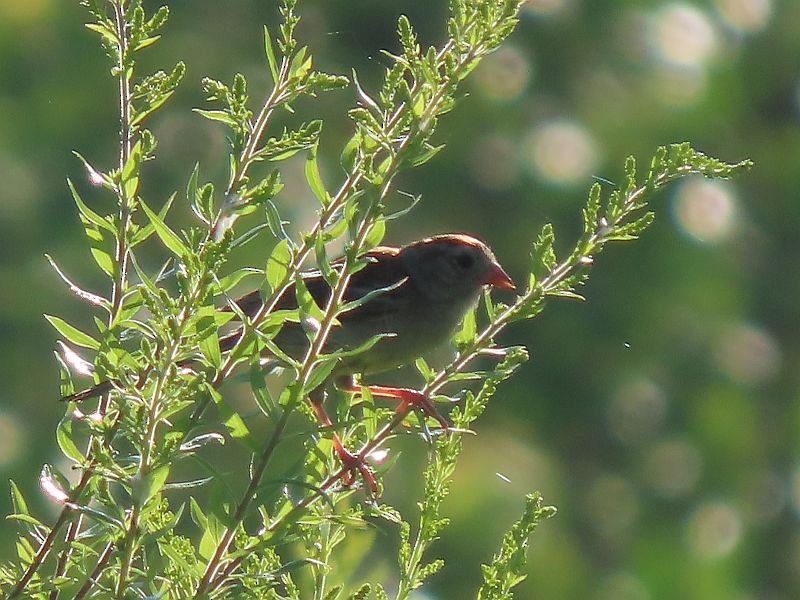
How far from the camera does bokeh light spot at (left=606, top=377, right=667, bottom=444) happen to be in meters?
7.07

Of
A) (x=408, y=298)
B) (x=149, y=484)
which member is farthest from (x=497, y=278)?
(x=149, y=484)

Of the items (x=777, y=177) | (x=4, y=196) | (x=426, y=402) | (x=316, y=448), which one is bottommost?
(x=777, y=177)

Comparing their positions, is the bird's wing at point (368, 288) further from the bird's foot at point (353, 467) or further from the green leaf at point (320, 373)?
the green leaf at point (320, 373)

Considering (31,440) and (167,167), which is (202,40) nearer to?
(167,167)

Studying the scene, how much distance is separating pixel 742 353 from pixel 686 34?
1.87 meters

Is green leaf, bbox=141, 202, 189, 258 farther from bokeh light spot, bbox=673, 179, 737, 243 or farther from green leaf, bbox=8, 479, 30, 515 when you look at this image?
bokeh light spot, bbox=673, 179, 737, 243

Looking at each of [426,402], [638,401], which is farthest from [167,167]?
[426,402]

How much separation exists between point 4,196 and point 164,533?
5.56m

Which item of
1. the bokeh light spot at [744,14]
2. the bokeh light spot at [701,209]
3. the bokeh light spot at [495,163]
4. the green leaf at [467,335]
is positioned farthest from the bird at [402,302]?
the bokeh light spot at [744,14]

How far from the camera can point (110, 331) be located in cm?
115

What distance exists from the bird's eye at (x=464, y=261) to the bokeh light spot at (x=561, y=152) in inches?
144

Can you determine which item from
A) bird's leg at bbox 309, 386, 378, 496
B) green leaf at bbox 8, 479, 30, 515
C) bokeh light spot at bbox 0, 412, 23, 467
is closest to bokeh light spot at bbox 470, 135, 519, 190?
bokeh light spot at bbox 0, 412, 23, 467

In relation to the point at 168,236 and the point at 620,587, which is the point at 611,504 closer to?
the point at 620,587

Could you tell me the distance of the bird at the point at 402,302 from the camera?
2389mm
